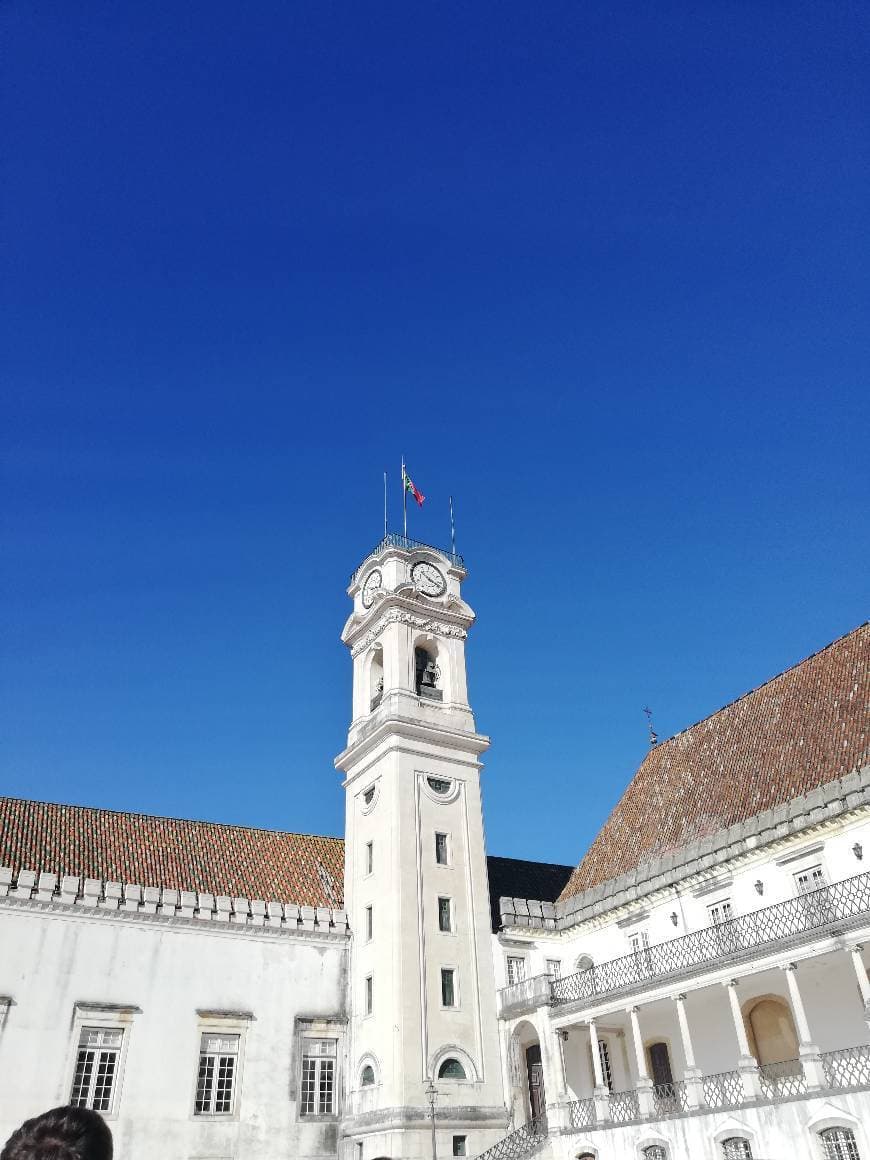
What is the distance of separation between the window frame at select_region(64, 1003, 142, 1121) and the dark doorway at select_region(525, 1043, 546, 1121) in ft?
43.1

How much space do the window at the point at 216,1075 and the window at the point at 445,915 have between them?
7666 millimetres

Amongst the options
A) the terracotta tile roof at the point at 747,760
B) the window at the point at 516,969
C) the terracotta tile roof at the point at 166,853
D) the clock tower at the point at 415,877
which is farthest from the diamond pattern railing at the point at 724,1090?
the terracotta tile roof at the point at 166,853

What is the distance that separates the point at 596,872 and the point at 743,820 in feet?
28.0

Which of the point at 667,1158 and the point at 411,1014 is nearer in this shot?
the point at 667,1158

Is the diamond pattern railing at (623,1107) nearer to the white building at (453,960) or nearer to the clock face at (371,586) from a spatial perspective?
the white building at (453,960)

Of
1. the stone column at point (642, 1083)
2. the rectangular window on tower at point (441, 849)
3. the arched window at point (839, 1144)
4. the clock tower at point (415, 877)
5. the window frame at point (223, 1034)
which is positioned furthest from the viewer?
the rectangular window on tower at point (441, 849)

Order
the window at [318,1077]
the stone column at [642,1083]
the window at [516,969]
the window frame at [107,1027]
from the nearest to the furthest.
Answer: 1. the stone column at [642,1083]
2. the window frame at [107,1027]
3. the window at [318,1077]
4. the window at [516,969]

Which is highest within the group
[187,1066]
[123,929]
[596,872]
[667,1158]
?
[596,872]

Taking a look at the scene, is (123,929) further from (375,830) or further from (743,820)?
(743,820)

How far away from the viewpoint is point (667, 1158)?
23438 mm

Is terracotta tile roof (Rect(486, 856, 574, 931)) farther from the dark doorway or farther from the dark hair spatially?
the dark hair

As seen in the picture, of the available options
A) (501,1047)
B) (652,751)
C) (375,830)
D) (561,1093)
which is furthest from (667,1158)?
(652,751)

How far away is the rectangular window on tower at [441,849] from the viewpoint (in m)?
33.3

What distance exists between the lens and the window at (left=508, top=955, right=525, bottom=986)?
32625 millimetres
